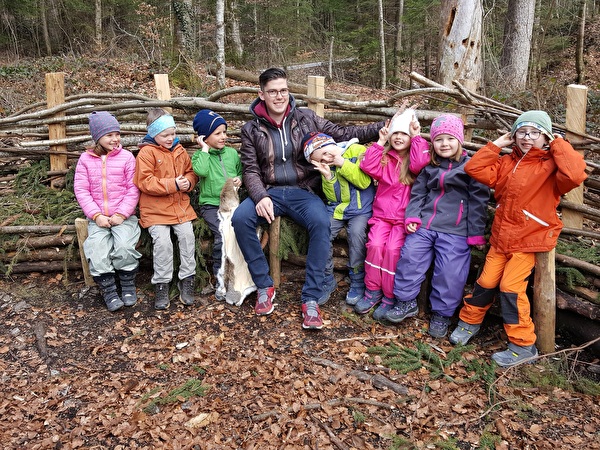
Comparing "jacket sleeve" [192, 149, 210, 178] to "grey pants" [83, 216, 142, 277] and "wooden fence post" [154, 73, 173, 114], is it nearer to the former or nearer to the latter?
"grey pants" [83, 216, 142, 277]

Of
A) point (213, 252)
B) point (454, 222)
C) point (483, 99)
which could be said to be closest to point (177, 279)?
point (213, 252)

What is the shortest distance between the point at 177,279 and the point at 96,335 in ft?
2.85

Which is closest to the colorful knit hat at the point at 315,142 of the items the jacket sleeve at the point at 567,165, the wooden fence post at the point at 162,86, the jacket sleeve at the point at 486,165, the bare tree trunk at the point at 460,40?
the jacket sleeve at the point at 486,165

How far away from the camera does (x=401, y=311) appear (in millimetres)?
3834

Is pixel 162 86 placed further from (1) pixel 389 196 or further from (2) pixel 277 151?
(1) pixel 389 196

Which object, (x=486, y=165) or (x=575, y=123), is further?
(x=575, y=123)

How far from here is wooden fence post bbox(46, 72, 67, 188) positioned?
5.18 meters

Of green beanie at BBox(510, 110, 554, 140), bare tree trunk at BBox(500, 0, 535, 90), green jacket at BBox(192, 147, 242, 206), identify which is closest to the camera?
green beanie at BBox(510, 110, 554, 140)

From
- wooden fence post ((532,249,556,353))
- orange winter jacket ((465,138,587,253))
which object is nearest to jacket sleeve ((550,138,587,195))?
orange winter jacket ((465,138,587,253))

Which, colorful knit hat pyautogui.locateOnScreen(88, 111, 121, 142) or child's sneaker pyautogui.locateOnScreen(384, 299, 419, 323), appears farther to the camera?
colorful knit hat pyautogui.locateOnScreen(88, 111, 121, 142)

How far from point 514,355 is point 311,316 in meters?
1.56

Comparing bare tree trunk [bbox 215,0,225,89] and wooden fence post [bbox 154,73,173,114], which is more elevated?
bare tree trunk [bbox 215,0,225,89]

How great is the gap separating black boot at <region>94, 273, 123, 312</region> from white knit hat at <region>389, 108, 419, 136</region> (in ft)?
9.18

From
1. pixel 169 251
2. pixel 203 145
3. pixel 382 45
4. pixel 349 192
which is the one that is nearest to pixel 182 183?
pixel 203 145
